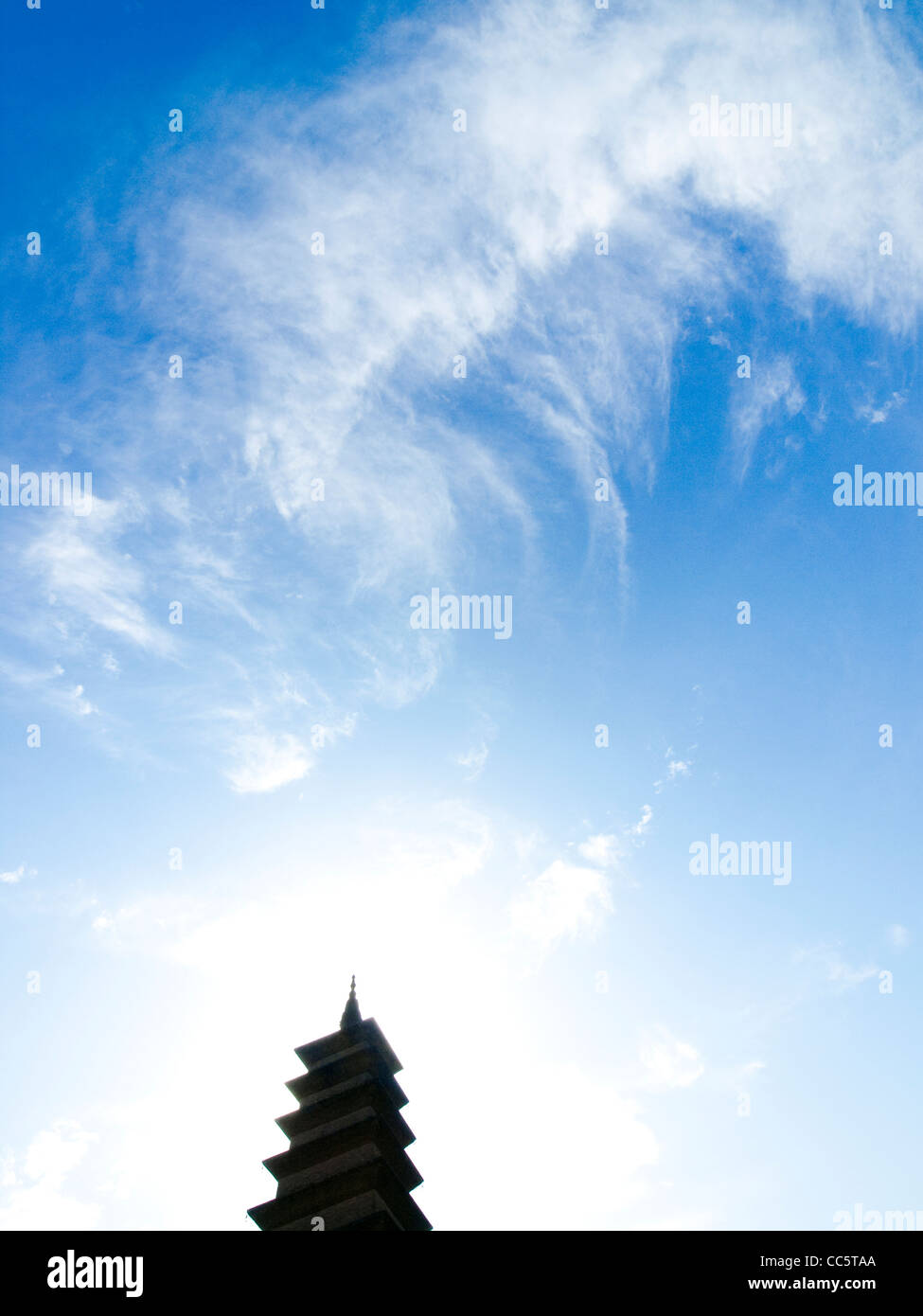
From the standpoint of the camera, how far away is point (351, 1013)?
24844 mm

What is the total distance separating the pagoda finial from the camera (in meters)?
24.5

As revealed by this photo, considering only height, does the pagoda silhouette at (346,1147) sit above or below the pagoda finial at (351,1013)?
below

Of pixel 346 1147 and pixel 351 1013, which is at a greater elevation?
pixel 351 1013

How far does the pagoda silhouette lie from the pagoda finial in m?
0.07

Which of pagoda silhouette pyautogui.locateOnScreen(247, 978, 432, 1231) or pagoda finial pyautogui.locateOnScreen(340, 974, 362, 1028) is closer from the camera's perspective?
pagoda silhouette pyautogui.locateOnScreen(247, 978, 432, 1231)

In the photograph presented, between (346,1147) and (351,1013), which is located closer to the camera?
(346,1147)

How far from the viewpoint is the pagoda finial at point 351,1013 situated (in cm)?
2445

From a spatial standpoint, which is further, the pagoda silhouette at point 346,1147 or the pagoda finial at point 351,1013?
the pagoda finial at point 351,1013

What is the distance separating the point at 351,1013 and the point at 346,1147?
14.2ft

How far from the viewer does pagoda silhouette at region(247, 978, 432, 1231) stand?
19.6m

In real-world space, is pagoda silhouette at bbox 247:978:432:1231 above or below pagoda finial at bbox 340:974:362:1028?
below

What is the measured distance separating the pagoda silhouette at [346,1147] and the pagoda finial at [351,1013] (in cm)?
7
